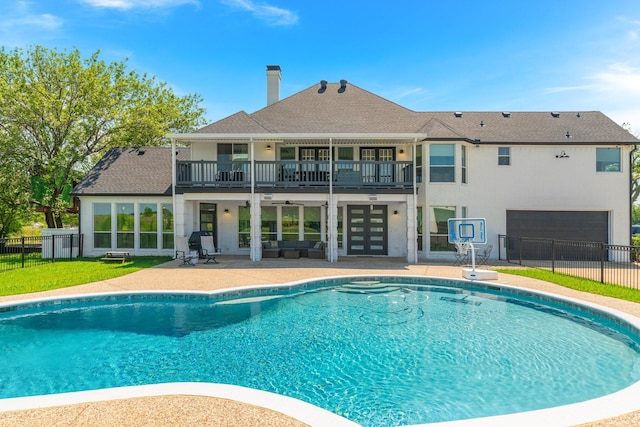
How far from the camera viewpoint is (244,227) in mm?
17766

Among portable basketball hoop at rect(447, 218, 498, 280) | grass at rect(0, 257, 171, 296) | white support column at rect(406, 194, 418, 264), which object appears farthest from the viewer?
white support column at rect(406, 194, 418, 264)

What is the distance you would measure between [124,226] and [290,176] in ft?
29.0

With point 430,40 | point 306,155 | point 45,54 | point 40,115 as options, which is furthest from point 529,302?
point 45,54

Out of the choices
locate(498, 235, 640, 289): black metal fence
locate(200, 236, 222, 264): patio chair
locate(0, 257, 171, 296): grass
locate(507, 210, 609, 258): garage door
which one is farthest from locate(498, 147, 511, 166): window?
locate(0, 257, 171, 296): grass

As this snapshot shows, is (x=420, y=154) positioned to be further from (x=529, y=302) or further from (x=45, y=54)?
(x=45, y=54)

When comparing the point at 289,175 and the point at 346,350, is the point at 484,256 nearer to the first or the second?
the point at 289,175

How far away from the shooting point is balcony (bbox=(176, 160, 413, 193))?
49.9 feet

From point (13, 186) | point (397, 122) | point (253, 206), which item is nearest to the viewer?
point (253, 206)

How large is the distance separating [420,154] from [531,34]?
23.8 feet

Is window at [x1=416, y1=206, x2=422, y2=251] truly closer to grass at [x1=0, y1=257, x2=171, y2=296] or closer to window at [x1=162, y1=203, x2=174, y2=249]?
grass at [x1=0, y1=257, x2=171, y2=296]

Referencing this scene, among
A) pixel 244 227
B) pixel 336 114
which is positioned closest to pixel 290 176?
pixel 244 227

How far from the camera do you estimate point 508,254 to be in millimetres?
16047

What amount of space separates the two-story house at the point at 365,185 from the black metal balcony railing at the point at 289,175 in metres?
0.05

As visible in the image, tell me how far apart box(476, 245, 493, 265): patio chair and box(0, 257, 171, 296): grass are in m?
14.5
